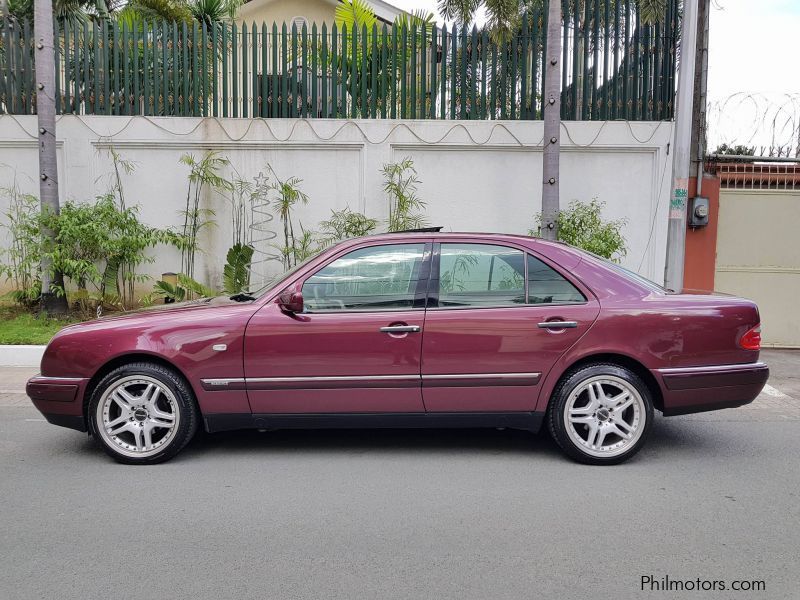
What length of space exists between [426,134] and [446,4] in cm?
277

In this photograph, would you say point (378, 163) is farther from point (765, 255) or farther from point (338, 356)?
point (338, 356)

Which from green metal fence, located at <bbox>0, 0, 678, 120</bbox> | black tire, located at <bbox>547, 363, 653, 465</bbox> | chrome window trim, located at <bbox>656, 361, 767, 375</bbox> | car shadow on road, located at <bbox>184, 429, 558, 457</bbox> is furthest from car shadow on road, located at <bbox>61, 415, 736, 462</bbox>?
Answer: green metal fence, located at <bbox>0, 0, 678, 120</bbox>

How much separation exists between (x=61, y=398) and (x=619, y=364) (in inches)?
151

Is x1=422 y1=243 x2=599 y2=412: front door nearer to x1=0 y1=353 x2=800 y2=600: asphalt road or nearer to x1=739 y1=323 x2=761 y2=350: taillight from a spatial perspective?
x1=0 y1=353 x2=800 y2=600: asphalt road

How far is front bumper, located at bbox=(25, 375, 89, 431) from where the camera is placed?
4898 millimetres

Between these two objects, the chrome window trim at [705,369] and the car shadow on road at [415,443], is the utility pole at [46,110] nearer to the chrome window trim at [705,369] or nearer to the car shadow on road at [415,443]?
the car shadow on road at [415,443]

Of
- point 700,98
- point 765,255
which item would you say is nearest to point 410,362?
point 700,98

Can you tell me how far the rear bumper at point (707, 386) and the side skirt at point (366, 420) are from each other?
0.90m

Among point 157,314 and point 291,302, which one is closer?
point 291,302

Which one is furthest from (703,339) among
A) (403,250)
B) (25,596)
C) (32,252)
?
(32,252)

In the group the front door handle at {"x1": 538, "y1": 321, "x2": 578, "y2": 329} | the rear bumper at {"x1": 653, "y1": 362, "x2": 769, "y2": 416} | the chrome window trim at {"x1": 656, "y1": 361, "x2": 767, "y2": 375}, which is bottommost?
the rear bumper at {"x1": 653, "y1": 362, "x2": 769, "y2": 416}

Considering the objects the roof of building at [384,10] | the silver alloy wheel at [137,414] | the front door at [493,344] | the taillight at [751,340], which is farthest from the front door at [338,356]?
the roof of building at [384,10]

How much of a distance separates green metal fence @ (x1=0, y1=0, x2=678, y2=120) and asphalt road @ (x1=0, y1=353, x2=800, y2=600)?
6.28 m

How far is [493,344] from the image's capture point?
485 centimetres
